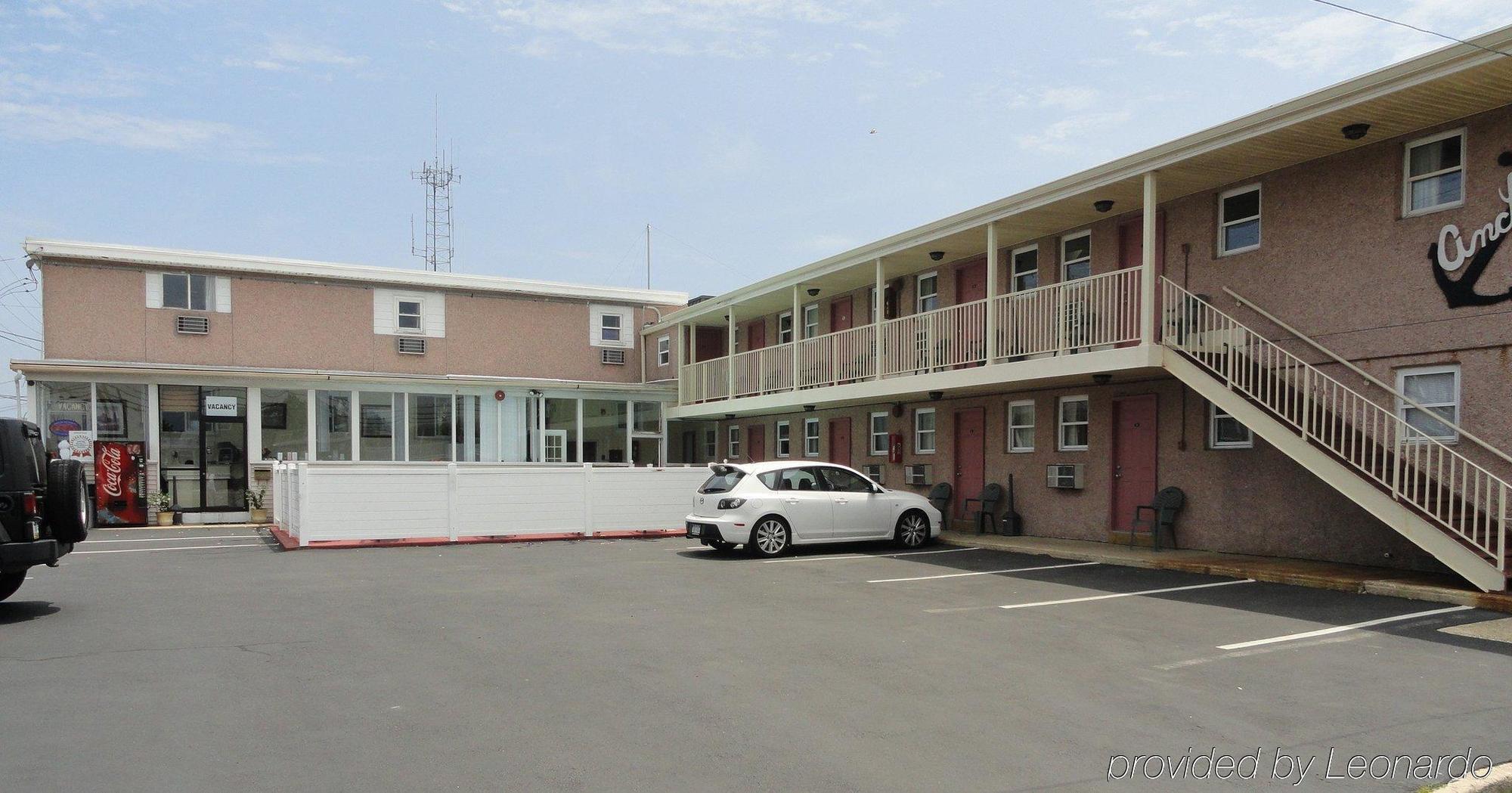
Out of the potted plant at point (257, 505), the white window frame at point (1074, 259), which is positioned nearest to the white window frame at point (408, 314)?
the potted plant at point (257, 505)

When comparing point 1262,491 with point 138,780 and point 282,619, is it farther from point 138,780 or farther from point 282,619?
point 138,780

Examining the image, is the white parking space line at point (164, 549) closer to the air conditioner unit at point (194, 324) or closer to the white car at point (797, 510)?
the white car at point (797, 510)

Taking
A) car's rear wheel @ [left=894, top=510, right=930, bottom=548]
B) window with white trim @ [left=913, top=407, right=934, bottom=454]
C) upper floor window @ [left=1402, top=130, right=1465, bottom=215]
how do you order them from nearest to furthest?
upper floor window @ [left=1402, top=130, right=1465, bottom=215]
car's rear wheel @ [left=894, top=510, right=930, bottom=548]
window with white trim @ [left=913, top=407, right=934, bottom=454]

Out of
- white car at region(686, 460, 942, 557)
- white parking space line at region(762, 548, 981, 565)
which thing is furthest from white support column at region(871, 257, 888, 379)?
white parking space line at region(762, 548, 981, 565)

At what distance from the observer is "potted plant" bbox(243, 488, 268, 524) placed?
2222 centimetres

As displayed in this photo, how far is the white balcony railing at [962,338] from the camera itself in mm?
14055

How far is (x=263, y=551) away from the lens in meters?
15.6

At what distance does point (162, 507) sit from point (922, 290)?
17416 millimetres

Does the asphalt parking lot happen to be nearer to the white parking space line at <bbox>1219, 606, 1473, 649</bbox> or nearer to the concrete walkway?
the white parking space line at <bbox>1219, 606, 1473, 649</bbox>

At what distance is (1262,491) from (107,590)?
1433 centimetres

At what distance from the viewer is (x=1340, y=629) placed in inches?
332

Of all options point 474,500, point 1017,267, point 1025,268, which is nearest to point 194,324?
point 474,500

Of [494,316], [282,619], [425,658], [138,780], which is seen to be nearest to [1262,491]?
[425,658]

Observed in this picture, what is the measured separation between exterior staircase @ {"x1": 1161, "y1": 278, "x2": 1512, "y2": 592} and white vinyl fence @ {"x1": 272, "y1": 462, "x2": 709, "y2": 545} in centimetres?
985
